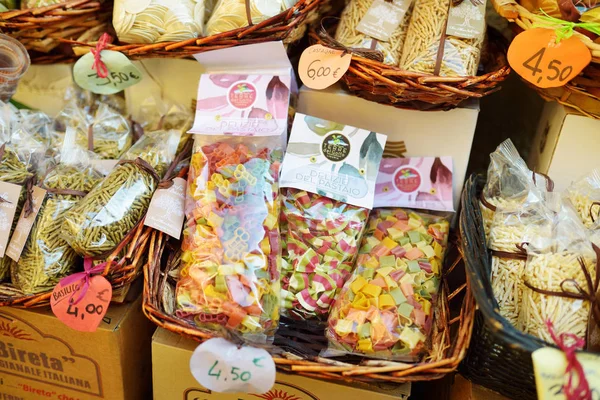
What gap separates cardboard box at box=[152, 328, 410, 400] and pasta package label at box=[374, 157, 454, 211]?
1.37ft

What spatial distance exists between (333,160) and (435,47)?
328mm

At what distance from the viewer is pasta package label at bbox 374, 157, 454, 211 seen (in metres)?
1.16

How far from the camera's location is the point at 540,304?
0.85 metres

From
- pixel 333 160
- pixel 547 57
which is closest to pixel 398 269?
pixel 333 160

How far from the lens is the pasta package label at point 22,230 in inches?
41.5

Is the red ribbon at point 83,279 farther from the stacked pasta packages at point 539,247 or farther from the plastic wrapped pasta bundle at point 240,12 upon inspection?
the stacked pasta packages at point 539,247

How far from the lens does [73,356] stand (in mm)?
1122

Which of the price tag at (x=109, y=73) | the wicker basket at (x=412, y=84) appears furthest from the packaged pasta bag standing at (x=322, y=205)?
the price tag at (x=109, y=73)

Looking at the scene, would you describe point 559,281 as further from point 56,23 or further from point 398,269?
point 56,23

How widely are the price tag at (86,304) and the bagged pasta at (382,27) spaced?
0.75 m

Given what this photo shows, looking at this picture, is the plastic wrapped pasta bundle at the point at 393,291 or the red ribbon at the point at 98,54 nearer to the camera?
the plastic wrapped pasta bundle at the point at 393,291

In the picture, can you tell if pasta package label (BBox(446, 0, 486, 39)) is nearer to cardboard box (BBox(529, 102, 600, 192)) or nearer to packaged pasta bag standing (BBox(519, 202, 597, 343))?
cardboard box (BBox(529, 102, 600, 192))

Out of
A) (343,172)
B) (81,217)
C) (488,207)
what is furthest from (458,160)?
(81,217)

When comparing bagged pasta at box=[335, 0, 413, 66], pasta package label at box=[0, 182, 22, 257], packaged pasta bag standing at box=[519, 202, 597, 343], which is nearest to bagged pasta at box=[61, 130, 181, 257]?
pasta package label at box=[0, 182, 22, 257]
